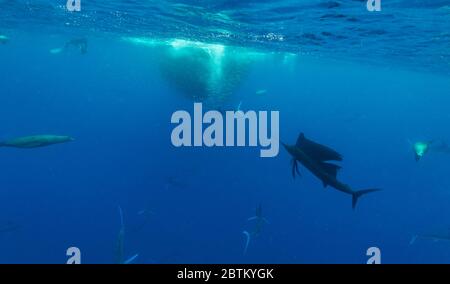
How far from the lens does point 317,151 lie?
499 centimetres

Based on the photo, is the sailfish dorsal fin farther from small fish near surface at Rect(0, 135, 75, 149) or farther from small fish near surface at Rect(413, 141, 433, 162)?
small fish near surface at Rect(0, 135, 75, 149)

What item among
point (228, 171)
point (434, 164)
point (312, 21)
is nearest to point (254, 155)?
point (228, 171)

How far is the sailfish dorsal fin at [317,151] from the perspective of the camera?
4.89 meters

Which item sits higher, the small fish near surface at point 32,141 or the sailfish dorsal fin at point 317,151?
the small fish near surface at point 32,141

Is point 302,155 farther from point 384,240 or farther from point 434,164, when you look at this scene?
point 434,164

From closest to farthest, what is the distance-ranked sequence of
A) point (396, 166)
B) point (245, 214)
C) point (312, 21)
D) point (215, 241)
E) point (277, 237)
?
1. point (312, 21)
2. point (215, 241)
3. point (277, 237)
4. point (245, 214)
5. point (396, 166)

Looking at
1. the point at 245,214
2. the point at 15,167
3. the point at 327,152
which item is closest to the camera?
the point at 327,152

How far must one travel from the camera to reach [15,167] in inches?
2020

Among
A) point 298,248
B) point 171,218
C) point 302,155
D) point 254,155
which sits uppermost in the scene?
point 254,155

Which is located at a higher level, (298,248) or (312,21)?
(312,21)

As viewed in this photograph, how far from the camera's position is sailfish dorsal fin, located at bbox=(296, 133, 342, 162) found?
16.0ft

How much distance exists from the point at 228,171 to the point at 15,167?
1240 inches
